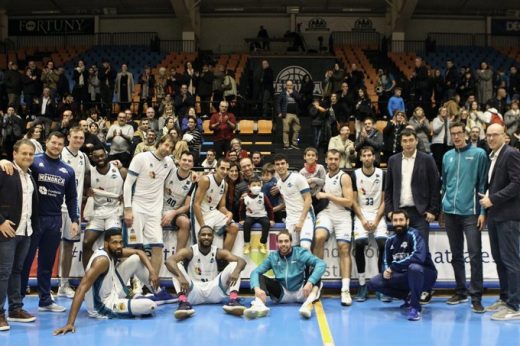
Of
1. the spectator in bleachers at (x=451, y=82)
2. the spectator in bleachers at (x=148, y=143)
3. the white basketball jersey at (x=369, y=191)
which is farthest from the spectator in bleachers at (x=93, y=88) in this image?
the white basketball jersey at (x=369, y=191)

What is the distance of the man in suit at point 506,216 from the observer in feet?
23.7

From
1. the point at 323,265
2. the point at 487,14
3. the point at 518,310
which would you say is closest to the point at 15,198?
the point at 323,265

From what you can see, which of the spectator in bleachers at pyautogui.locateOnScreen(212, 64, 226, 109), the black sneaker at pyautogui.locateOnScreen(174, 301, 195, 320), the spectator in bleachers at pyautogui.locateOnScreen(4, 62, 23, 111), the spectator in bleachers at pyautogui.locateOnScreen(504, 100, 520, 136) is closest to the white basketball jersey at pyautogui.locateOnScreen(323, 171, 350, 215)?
the black sneaker at pyautogui.locateOnScreen(174, 301, 195, 320)

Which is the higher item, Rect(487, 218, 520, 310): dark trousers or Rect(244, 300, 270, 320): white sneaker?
Rect(487, 218, 520, 310): dark trousers

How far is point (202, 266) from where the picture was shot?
8188 millimetres

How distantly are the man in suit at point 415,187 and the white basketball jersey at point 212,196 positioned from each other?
2.31m

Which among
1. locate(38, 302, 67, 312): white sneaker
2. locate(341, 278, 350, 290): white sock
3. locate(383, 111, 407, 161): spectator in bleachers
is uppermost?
locate(383, 111, 407, 161): spectator in bleachers

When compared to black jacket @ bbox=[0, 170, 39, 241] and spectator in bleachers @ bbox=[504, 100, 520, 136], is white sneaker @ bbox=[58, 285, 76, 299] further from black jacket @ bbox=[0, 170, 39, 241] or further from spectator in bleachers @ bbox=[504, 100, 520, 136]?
spectator in bleachers @ bbox=[504, 100, 520, 136]

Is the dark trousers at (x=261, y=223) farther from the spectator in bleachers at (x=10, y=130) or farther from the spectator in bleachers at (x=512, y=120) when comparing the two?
the spectator in bleachers at (x=10, y=130)

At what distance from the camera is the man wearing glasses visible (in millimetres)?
7727

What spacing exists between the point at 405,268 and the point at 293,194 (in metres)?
1.93

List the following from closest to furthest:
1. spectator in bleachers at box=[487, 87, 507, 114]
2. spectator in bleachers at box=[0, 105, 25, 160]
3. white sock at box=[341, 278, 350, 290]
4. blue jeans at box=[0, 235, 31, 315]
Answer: blue jeans at box=[0, 235, 31, 315] < white sock at box=[341, 278, 350, 290] < spectator in bleachers at box=[0, 105, 25, 160] < spectator in bleachers at box=[487, 87, 507, 114]

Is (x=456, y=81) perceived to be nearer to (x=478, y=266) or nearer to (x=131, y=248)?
(x=478, y=266)

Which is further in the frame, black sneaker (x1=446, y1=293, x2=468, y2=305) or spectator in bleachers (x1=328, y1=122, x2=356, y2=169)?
spectator in bleachers (x1=328, y1=122, x2=356, y2=169)
